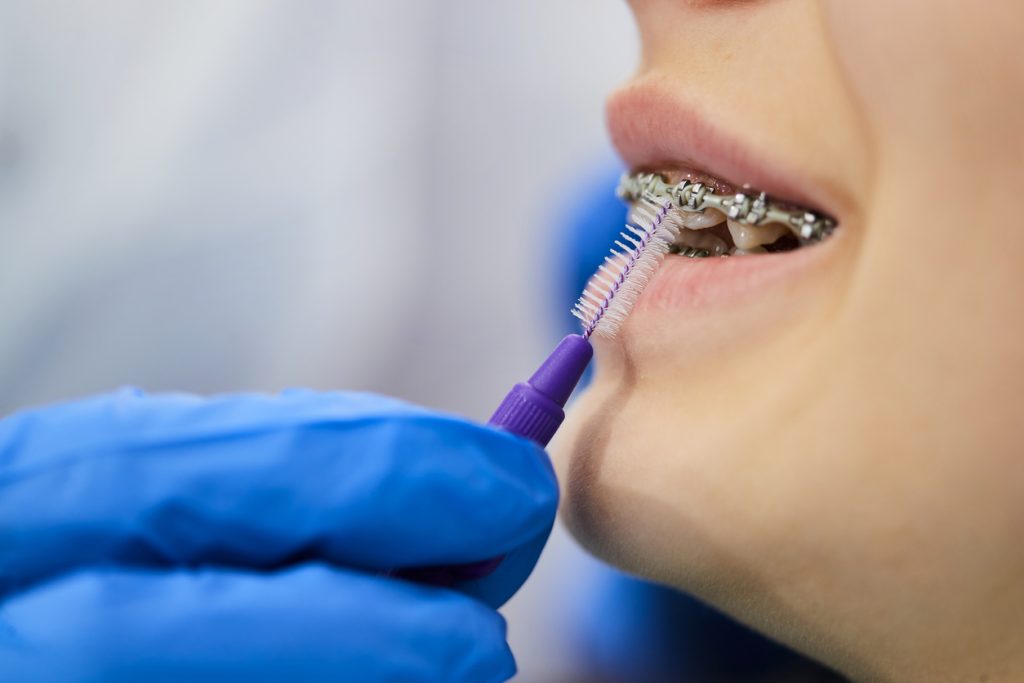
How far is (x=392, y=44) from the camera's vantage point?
1601 millimetres

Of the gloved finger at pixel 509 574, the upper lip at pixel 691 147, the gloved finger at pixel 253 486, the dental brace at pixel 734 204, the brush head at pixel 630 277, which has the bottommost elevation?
the gloved finger at pixel 509 574

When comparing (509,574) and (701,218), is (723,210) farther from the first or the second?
(509,574)

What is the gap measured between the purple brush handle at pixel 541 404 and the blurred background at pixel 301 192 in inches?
27.3

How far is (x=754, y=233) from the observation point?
0.70 meters

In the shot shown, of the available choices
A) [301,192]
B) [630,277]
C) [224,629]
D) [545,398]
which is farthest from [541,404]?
[301,192]

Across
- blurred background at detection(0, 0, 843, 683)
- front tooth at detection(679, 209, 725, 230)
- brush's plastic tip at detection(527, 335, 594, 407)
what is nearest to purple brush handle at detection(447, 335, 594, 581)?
brush's plastic tip at detection(527, 335, 594, 407)

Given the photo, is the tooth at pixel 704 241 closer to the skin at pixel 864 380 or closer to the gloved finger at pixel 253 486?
the skin at pixel 864 380

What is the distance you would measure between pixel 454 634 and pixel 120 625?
190 mm

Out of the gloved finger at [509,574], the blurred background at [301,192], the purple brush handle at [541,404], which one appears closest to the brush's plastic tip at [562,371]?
the purple brush handle at [541,404]

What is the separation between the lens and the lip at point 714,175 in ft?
2.04

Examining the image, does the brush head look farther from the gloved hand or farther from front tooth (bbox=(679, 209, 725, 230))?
the gloved hand

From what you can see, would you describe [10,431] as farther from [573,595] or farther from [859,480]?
[573,595]

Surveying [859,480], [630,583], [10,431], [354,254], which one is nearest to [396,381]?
[354,254]

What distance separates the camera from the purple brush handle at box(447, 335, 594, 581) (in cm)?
68
